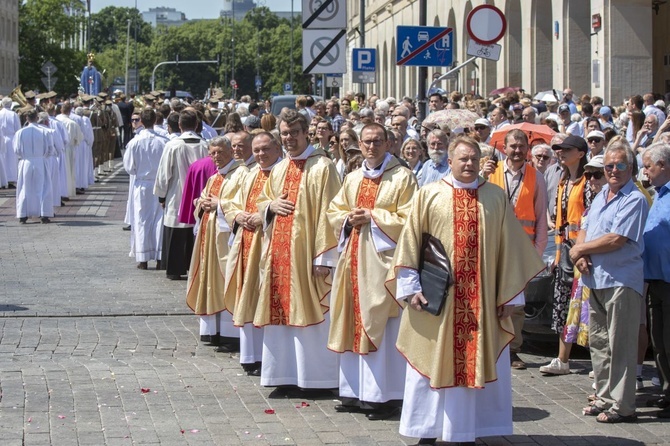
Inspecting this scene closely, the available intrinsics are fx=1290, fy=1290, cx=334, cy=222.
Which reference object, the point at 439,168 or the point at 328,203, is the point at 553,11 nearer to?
the point at 439,168

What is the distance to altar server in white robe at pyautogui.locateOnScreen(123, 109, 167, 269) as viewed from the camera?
645 inches

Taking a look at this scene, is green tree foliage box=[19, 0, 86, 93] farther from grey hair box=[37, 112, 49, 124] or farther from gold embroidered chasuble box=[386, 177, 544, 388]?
gold embroidered chasuble box=[386, 177, 544, 388]

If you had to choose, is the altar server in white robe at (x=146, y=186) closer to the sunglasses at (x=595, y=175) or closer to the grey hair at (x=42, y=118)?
the grey hair at (x=42, y=118)

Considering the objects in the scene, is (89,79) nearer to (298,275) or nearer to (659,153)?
(298,275)

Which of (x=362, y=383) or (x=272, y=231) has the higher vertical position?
(x=272, y=231)

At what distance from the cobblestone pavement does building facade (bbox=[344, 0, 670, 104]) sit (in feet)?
47.7

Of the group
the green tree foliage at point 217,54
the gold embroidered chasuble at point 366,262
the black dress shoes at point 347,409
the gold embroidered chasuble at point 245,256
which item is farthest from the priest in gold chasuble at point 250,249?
the green tree foliage at point 217,54

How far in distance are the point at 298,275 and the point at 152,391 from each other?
1.32 metres

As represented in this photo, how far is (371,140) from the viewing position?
8438mm

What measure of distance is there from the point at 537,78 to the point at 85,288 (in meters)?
25.5

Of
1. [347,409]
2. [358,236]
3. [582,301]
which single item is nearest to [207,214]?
[358,236]

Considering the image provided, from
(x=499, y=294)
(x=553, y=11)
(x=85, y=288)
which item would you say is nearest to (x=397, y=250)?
(x=499, y=294)

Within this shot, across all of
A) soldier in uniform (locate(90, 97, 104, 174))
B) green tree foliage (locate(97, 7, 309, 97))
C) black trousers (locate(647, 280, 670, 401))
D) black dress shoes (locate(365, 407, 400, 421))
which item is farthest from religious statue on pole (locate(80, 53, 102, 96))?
green tree foliage (locate(97, 7, 309, 97))

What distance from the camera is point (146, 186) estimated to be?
1678 cm
